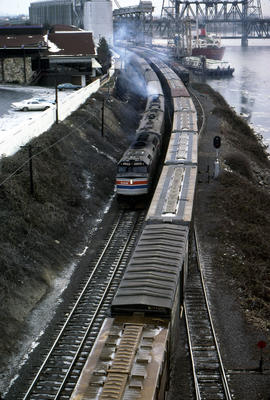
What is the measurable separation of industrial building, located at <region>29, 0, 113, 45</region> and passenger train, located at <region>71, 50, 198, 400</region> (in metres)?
92.4

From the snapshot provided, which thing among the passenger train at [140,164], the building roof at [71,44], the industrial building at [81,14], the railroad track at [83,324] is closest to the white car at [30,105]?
the passenger train at [140,164]

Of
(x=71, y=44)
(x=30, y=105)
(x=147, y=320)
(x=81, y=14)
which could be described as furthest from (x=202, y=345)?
(x=81, y=14)

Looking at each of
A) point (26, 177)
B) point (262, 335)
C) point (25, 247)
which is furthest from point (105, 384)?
point (26, 177)

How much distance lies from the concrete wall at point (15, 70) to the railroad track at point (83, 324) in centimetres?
3597

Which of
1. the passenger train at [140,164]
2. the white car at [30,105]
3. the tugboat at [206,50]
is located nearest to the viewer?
the passenger train at [140,164]

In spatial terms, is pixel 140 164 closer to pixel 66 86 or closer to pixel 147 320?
pixel 147 320

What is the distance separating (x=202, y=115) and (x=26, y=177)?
3632 centimetres

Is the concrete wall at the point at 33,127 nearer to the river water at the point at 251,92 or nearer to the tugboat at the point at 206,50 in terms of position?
the river water at the point at 251,92

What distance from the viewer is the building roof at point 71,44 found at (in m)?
61.2

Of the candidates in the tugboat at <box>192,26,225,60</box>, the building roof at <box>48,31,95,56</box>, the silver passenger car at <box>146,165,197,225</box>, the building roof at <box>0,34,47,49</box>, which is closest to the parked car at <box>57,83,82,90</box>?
the building roof at <box>48,31,95,56</box>

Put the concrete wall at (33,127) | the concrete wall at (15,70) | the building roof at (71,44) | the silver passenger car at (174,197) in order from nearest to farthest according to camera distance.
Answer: the silver passenger car at (174,197) < the concrete wall at (33,127) < the concrete wall at (15,70) < the building roof at (71,44)

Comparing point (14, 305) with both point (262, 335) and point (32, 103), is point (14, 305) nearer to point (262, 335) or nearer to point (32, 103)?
point (262, 335)

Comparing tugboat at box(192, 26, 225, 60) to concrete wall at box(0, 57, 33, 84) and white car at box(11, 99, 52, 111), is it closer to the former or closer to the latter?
concrete wall at box(0, 57, 33, 84)

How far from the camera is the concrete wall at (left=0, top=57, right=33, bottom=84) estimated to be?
60.6 meters
